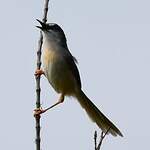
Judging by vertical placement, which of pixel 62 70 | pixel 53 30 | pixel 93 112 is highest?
pixel 53 30

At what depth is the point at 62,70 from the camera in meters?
7.94

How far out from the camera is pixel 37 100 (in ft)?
17.9

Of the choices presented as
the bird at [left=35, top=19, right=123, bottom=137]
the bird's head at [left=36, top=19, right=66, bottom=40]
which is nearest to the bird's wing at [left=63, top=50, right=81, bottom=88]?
the bird at [left=35, top=19, right=123, bottom=137]

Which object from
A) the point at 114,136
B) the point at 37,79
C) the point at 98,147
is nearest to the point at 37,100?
the point at 37,79

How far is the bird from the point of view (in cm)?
773

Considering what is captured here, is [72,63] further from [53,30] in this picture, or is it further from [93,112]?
[93,112]

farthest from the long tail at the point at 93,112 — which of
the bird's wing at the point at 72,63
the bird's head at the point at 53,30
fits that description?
the bird's head at the point at 53,30

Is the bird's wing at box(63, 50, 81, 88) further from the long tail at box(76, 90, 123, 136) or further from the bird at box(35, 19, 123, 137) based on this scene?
the long tail at box(76, 90, 123, 136)

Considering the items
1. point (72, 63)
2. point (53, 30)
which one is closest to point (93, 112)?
point (72, 63)

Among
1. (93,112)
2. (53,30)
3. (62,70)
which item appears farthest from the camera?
(93,112)

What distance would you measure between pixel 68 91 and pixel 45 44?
0.83m

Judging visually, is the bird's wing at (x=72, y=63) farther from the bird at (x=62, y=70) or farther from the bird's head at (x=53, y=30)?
the bird's head at (x=53, y=30)

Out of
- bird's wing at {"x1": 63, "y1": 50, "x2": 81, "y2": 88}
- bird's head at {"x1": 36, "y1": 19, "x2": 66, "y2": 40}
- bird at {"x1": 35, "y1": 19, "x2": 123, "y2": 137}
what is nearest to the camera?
bird's head at {"x1": 36, "y1": 19, "x2": 66, "y2": 40}

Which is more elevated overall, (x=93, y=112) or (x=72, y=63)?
(x=72, y=63)
